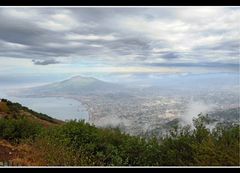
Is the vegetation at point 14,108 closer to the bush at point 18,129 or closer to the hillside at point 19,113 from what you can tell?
the hillside at point 19,113

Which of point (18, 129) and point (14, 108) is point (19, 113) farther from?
point (18, 129)

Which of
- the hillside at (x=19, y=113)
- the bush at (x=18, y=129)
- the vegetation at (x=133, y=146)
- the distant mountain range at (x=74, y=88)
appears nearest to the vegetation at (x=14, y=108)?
the hillside at (x=19, y=113)

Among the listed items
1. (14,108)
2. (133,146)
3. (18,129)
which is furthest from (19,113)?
(133,146)

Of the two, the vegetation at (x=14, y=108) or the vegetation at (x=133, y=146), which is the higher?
the vegetation at (x=14, y=108)

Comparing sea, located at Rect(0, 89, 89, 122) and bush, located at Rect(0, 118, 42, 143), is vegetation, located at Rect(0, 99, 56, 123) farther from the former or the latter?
sea, located at Rect(0, 89, 89, 122)

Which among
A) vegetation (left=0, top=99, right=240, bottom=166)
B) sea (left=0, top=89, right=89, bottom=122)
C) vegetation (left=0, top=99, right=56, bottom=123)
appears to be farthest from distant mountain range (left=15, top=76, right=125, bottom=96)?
vegetation (left=0, top=99, right=56, bottom=123)

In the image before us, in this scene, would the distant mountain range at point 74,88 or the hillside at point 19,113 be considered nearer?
the distant mountain range at point 74,88

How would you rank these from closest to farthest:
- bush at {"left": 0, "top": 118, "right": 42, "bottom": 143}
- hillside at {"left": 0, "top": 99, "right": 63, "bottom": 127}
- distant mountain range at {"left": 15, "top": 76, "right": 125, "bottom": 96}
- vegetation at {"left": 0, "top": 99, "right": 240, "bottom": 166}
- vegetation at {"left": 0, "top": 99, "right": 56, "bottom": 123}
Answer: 1. vegetation at {"left": 0, "top": 99, "right": 240, "bottom": 166}
2. distant mountain range at {"left": 15, "top": 76, "right": 125, "bottom": 96}
3. bush at {"left": 0, "top": 118, "right": 42, "bottom": 143}
4. hillside at {"left": 0, "top": 99, "right": 63, "bottom": 127}
5. vegetation at {"left": 0, "top": 99, "right": 56, "bottom": 123}
